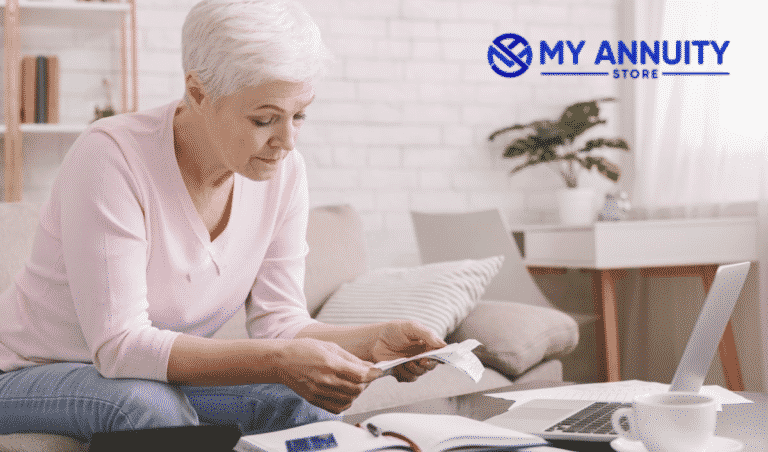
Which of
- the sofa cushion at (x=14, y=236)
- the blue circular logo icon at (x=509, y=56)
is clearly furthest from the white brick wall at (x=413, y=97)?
the sofa cushion at (x=14, y=236)

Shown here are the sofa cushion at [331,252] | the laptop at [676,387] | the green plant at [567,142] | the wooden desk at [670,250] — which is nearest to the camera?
the laptop at [676,387]

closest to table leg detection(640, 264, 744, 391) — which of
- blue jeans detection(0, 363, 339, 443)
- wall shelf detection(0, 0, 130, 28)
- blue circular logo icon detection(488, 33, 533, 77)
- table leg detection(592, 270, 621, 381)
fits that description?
table leg detection(592, 270, 621, 381)

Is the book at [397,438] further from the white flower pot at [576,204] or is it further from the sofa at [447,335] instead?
the white flower pot at [576,204]

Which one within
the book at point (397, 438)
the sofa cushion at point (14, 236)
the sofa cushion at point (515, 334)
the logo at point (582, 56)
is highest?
the logo at point (582, 56)

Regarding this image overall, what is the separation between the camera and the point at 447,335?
1.92 meters

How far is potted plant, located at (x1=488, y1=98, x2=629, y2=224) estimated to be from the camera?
10.0ft

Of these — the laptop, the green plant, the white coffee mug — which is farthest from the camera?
the green plant

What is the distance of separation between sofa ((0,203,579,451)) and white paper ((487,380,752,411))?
0.49 m

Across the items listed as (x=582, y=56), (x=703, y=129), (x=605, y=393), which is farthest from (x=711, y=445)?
(x=582, y=56)

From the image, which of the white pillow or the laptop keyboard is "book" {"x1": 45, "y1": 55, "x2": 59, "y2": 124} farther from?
the laptop keyboard

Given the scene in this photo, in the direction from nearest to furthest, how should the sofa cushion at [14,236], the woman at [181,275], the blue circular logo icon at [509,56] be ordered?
the woman at [181,275], the sofa cushion at [14,236], the blue circular logo icon at [509,56]

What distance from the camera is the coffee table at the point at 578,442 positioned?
92 centimetres

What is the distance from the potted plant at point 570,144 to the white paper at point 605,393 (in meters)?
1.81

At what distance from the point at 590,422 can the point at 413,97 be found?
2.34 meters
